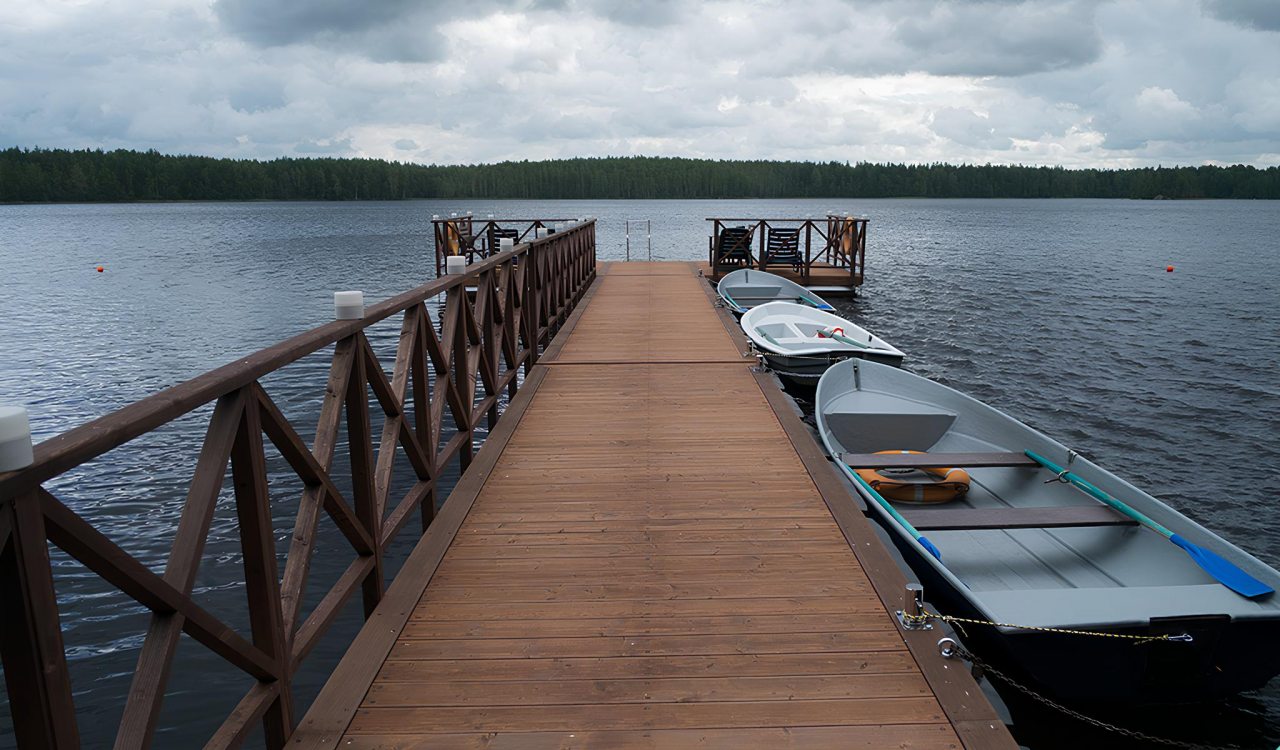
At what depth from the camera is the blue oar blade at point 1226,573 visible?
3.94 metres

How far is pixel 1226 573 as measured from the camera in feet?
13.5

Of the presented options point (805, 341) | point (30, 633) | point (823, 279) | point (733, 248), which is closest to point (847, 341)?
point (805, 341)

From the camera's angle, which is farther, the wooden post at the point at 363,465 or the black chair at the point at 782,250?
the black chair at the point at 782,250

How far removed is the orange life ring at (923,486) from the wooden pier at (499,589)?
928 mm

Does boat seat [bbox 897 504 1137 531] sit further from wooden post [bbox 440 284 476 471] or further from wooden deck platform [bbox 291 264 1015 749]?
wooden post [bbox 440 284 476 471]


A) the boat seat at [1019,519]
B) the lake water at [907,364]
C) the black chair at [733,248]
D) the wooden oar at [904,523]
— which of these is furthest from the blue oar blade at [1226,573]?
the black chair at [733,248]

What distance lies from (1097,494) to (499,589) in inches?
156

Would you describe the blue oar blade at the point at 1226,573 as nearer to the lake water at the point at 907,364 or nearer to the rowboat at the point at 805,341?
the lake water at the point at 907,364

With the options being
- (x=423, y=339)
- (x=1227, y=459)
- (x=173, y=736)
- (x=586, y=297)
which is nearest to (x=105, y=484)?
(x=173, y=736)

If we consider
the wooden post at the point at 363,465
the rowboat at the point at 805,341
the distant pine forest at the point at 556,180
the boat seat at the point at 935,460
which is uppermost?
the distant pine forest at the point at 556,180

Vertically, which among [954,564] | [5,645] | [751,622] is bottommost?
[954,564]

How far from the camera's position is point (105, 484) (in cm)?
848

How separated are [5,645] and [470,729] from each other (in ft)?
4.67

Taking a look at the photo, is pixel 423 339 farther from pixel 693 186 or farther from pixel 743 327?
pixel 693 186
